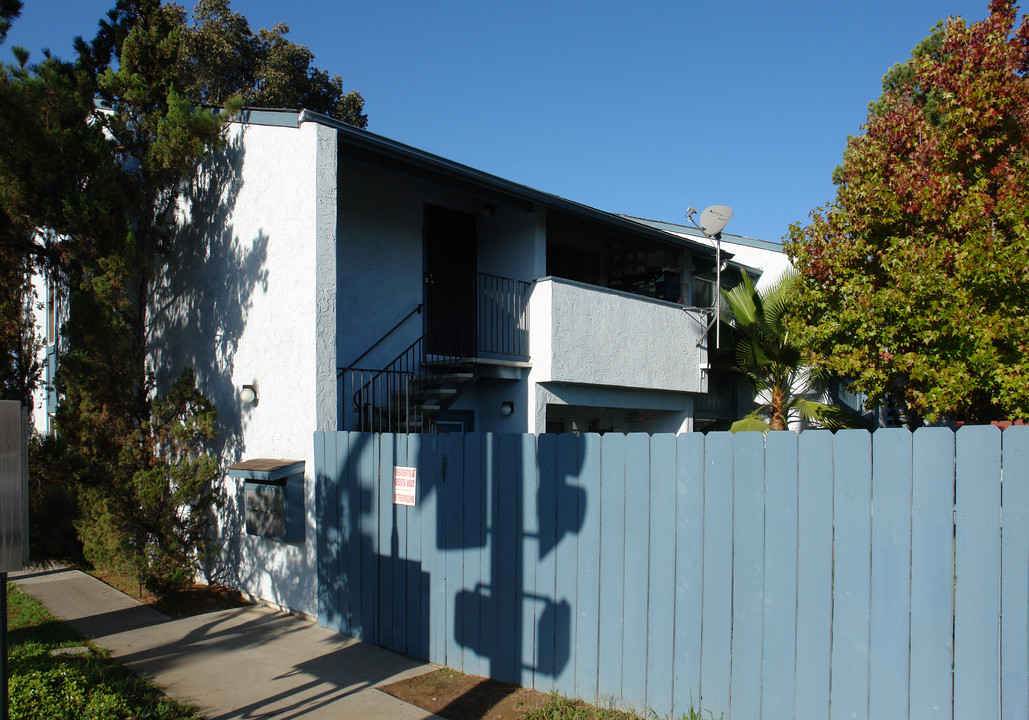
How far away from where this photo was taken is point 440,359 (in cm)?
1051

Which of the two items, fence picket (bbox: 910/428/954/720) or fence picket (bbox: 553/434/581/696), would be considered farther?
fence picket (bbox: 553/434/581/696)

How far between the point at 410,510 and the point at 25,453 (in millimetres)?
3427

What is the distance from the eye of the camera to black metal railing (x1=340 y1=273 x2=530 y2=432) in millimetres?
9117

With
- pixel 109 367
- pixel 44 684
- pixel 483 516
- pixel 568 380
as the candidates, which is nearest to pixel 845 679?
→ pixel 483 516

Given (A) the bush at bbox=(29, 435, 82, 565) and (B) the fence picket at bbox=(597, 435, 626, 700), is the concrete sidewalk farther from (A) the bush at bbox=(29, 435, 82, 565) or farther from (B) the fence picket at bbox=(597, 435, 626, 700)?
(B) the fence picket at bbox=(597, 435, 626, 700)

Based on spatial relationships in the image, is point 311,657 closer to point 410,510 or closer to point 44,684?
point 410,510

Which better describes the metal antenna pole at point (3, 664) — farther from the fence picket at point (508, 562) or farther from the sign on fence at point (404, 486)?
the sign on fence at point (404, 486)

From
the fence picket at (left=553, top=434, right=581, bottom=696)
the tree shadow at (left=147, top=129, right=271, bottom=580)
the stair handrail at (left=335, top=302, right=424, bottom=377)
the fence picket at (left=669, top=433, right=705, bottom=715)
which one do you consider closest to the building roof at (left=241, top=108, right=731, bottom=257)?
the tree shadow at (left=147, top=129, right=271, bottom=580)

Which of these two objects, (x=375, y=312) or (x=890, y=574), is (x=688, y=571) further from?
(x=375, y=312)

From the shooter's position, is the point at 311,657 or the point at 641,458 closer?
the point at 641,458

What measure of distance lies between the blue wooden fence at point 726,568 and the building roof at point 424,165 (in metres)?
3.48

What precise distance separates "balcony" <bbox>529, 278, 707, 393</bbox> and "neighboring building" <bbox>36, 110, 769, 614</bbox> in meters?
0.03

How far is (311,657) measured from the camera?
6469 mm

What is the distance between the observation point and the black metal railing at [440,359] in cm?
912
